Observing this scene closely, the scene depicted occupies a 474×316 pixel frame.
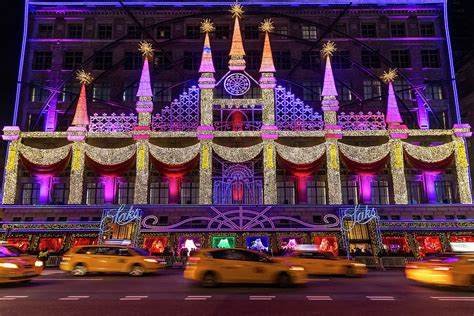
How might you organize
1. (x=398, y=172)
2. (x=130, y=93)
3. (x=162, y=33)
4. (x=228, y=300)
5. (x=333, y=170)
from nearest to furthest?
(x=228, y=300)
(x=333, y=170)
(x=398, y=172)
(x=130, y=93)
(x=162, y=33)

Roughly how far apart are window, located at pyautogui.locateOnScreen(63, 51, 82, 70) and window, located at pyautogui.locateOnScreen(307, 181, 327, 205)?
86.8 feet

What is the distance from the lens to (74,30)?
4725 centimetres

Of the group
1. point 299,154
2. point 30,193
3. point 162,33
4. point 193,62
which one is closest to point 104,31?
point 162,33

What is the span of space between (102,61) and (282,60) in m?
18.5

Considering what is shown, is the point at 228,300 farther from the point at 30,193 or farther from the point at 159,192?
the point at 30,193

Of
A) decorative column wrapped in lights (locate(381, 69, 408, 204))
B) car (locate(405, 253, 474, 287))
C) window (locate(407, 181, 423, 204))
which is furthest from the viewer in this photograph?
window (locate(407, 181, 423, 204))

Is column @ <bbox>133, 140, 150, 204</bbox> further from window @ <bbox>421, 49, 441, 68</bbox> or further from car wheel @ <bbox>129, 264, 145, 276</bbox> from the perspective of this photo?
window @ <bbox>421, 49, 441, 68</bbox>

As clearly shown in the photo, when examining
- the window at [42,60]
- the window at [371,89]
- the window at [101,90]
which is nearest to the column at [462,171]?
the window at [371,89]

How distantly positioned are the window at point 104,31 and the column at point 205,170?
65.4 ft

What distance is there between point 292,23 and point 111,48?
1908 cm

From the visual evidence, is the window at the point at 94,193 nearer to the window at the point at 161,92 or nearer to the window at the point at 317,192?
the window at the point at 161,92

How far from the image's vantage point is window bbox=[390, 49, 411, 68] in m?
46.5

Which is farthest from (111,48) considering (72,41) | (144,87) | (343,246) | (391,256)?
(391,256)

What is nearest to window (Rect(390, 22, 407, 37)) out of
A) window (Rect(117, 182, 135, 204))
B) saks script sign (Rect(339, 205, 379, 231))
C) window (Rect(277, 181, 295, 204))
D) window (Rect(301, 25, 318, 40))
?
window (Rect(301, 25, 318, 40))
